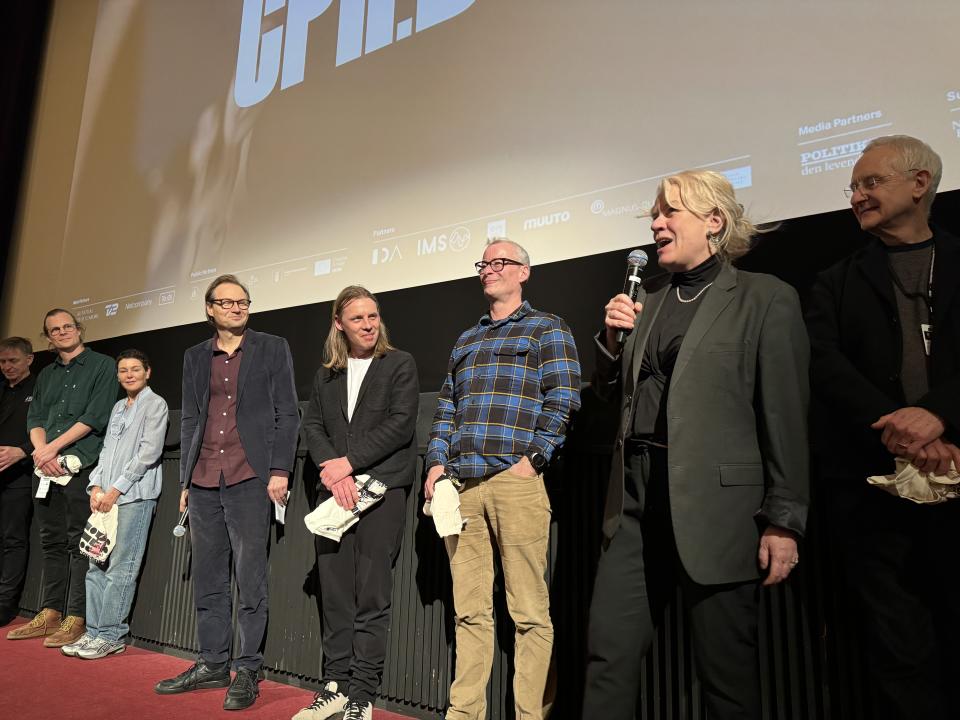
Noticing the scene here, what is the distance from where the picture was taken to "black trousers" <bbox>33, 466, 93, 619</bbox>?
3402 mm

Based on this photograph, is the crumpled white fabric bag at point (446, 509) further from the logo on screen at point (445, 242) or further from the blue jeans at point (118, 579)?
the blue jeans at point (118, 579)

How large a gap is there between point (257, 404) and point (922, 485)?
219 centimetres

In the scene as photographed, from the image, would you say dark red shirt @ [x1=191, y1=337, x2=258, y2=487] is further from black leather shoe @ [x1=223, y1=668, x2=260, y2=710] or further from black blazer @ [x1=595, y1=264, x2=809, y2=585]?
black blazer @ [x1=595, y1=264, x2=809, y2=585]

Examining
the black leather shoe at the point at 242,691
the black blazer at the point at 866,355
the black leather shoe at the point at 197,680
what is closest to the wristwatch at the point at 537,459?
the black blazer at the point at 866,355

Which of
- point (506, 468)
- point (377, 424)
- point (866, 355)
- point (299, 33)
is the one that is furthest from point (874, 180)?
point (299, 33)

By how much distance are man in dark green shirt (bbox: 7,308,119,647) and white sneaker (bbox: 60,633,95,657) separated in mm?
127

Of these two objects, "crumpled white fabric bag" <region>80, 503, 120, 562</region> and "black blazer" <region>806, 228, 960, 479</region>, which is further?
"crumpled white fabric bag" <region>80, 503, 120, 562</region>

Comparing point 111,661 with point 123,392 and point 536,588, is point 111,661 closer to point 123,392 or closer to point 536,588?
point 123,392

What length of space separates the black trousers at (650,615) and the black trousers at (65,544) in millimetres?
2899

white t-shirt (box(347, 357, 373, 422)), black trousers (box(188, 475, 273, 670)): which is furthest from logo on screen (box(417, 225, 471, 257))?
black trousers (box(188, 475, 273, 670))

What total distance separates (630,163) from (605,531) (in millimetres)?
1450

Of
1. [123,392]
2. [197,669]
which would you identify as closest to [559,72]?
[197,669]

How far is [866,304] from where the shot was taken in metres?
1.58

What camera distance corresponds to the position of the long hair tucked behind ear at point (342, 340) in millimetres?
2516
